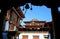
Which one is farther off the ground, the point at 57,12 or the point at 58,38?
the point at 57,12

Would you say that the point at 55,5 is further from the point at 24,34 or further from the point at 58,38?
the point at 24,34

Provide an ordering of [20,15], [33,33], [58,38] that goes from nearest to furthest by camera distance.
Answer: [58,38]
[20,15]
[33,33]

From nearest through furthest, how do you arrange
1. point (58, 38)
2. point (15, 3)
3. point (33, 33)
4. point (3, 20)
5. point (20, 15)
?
point (58, 38)
point (3, 20)
point (15, 3)
point (20, 15)
point (33, 33)

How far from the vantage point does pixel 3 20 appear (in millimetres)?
3451

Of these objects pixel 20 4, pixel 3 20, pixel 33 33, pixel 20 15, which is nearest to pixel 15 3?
pixel 20 4

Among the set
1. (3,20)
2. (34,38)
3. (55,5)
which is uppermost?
(55,5)

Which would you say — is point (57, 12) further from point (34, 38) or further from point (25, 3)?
point (34, 38)

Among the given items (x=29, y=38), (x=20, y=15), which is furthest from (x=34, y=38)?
(x=20, y=15)

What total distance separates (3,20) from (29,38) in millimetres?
16584

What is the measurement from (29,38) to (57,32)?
1680cm

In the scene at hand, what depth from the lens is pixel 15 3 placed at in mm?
3684

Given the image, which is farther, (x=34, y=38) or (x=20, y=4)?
(x=34, y=38)

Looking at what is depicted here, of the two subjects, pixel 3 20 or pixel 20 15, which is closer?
pixel 3 20

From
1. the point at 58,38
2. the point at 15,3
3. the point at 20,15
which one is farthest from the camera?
the point at 20,15
